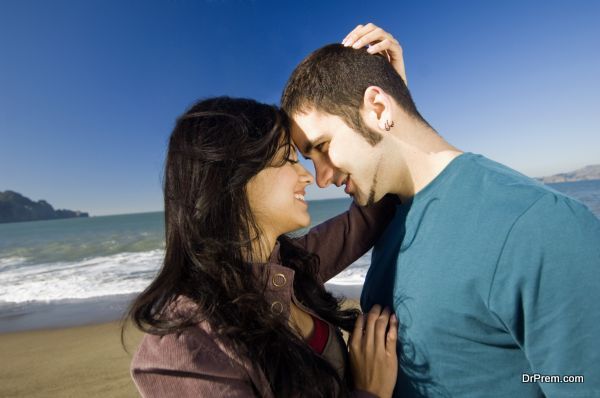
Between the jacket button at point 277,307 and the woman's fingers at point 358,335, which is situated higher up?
the jacket button at point 277,307

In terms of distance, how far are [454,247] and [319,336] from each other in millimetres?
857

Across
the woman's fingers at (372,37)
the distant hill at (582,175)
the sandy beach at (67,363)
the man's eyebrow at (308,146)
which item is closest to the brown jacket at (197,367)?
the man's eyebrow at (308,146)

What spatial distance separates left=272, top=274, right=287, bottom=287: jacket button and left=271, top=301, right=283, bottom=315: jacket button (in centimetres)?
9

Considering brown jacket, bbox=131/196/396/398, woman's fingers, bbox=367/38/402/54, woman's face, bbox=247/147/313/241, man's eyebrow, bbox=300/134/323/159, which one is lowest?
brown jacket, bbox=131/196/396/398

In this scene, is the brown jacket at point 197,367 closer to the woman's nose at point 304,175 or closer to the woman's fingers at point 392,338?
the woman's fingers at point 392,338

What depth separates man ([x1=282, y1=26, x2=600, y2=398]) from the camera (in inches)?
43.2

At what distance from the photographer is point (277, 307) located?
1.71m

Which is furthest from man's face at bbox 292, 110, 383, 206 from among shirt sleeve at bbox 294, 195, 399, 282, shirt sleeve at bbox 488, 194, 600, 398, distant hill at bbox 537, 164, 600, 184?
distant hill at bbox 537, 164, 600, 184

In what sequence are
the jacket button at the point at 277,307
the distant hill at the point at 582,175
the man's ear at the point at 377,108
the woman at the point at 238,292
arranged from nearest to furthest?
the woman at the point at 238,292
the jacket button at the point at 277,307
the man's ear at the point at 377,108
the distant hill at the point at 582,175

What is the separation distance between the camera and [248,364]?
4.39ft

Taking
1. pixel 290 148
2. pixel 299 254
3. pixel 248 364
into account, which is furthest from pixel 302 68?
pixel 248 364

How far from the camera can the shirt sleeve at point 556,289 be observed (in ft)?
3.50

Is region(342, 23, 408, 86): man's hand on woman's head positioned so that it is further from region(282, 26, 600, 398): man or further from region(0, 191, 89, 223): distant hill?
region(0, 191, 89, 223): distant hill

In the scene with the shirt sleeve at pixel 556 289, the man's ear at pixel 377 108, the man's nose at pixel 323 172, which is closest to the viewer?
the shirt sleeve at pixel 556 289
